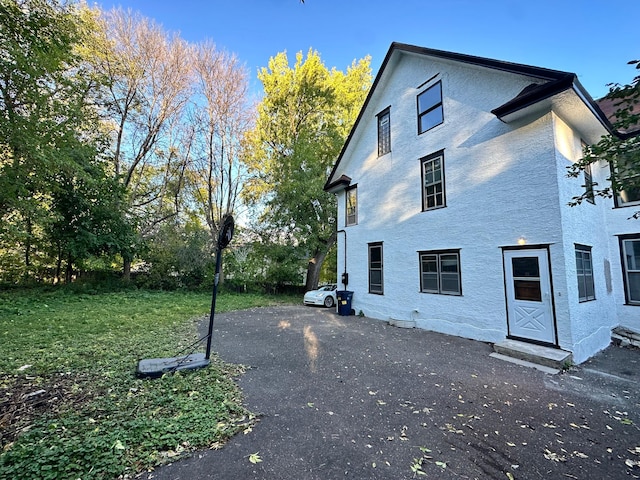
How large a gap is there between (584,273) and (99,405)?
365 inches

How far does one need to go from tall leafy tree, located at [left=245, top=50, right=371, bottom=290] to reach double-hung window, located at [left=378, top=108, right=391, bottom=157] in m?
5.29

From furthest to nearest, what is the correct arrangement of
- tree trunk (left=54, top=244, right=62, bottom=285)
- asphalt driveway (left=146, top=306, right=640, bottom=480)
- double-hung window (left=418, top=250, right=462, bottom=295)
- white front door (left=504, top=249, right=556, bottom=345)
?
tree trunk (left=54, top=244, right=62, bottom=285) < double-hung window (left=418, top=250, right=462, bottom=295) < white front door (left=504, top=249, right=556, bottom=345) < asphalt driveway (left=146, top=306, right=640, bottom=480)

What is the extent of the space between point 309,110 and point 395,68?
8262 mm

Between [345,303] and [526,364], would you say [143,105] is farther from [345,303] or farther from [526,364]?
[526,364]

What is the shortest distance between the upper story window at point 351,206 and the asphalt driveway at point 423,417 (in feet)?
20.9

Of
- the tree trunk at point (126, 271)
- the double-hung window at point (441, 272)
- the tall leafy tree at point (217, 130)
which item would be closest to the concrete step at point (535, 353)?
the double-hung window at point (441, 272)

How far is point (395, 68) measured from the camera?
33.2ft

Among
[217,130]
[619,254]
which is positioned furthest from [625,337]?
[217,130]

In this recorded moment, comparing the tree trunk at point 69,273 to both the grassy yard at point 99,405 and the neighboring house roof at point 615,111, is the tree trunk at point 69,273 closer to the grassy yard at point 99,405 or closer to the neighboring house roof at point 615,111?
the grassy yard at point 99,405

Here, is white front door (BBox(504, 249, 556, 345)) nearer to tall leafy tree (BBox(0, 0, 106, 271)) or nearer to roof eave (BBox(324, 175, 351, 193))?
roof eave (BBox(324, 175, 351, 193))

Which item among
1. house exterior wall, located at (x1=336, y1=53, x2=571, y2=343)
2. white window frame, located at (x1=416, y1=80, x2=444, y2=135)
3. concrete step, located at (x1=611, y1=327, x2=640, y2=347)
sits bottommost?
concrete step, located at (x1=611, y1=327, x2=640, y2=347)

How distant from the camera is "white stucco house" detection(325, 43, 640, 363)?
5.81 m

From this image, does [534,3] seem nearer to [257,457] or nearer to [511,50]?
Answer: [511,50]

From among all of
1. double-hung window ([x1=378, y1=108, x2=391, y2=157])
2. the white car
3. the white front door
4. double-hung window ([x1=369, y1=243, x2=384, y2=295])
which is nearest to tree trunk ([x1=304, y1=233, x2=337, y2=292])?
the white car
